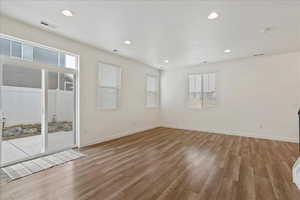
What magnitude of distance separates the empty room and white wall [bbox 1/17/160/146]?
0.10 ft

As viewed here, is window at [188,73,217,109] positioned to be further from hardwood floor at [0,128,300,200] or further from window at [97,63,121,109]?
window at [97,63,121,109]

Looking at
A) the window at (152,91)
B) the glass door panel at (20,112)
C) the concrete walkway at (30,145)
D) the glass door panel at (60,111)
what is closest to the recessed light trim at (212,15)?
the glass door panel at (60,111)

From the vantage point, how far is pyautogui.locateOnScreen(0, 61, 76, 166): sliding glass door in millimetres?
2752

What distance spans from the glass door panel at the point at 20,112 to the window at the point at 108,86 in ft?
5.06

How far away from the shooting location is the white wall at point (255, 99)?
173 inches

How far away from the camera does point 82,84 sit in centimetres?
383

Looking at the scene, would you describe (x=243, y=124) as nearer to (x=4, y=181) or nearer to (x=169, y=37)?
(x=169, y=37)

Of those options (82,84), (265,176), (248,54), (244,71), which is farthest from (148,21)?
(244,71)

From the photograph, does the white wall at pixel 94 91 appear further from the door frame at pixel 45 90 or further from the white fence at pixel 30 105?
the white fence at pixel 30 105

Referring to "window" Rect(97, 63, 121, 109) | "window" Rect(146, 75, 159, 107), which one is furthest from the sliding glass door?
"window" Rect(146, 75, 159, 107)

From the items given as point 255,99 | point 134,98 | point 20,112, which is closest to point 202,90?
point 255,99

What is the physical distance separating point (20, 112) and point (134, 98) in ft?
11.3

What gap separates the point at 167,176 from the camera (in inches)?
93.0

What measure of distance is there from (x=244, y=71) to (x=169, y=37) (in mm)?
3521
